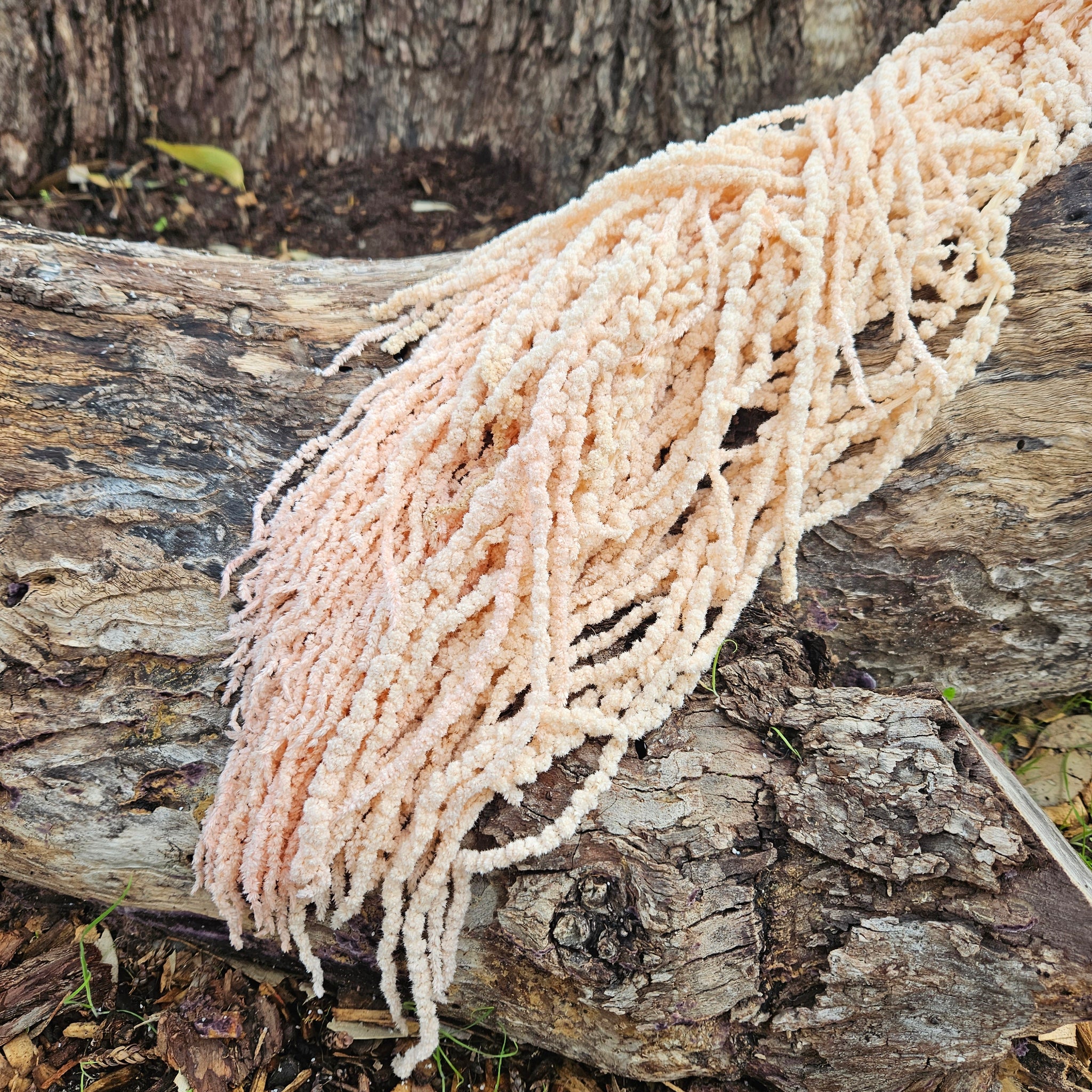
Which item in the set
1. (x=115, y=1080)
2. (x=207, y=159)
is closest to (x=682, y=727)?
(x=115, y=1080)

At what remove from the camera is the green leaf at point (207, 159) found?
2256mm

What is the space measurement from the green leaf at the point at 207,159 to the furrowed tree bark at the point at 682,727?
3.62ft

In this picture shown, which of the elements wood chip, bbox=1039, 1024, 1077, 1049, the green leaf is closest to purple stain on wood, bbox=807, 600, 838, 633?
wood chip, bbox=1039, 1024, 1077, 1049

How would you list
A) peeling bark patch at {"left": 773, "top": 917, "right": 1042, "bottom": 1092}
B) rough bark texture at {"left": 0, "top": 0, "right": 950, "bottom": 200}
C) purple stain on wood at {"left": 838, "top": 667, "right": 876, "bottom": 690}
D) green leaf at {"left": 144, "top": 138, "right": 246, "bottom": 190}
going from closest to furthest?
peeling bark patch at {"left": 773, "top": 917, "right": 1042, "bottom": 1092}
purple stain on wood at {"left": 838, "top": 667, "right": 876, "bottom": 690}
rough bark texture at {"left": 0, "top": 0, "right": 950, "bottom": 200}
green leaf at {"left": 144, "top": 138, "right": 246, "bottom": 190}

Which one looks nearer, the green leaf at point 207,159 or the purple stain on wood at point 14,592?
the purple stain on wood at point 14,592

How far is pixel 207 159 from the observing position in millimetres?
2285

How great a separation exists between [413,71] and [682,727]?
6.88 feet

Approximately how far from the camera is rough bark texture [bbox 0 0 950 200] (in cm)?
204

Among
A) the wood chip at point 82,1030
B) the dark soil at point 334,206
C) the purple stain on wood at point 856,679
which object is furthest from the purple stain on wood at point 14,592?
the dark soil at point 334,206

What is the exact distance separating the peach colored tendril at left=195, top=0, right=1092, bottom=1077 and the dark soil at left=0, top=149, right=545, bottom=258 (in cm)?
134

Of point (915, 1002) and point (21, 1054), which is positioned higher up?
point (915, 1002)

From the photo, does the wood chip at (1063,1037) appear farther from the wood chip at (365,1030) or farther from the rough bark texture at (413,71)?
the rough bark texture at (413,71)

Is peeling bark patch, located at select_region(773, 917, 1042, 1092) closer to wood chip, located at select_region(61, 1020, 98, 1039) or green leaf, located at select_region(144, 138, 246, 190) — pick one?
wood chip, located at select_region(61, 1020, 98, 1039)

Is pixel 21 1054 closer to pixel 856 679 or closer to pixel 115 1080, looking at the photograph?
pixel 115 1080
